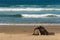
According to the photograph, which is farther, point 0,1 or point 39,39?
point 0,1

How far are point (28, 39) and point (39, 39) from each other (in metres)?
0.40

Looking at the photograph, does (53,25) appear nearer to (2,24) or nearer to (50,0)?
(2,24)

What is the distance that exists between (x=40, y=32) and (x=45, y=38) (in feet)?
3.73

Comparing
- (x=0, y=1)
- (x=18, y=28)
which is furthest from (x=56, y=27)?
(x=0, y=1)

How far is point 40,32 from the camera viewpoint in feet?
34.2

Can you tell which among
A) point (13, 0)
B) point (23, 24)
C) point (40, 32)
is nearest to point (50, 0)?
point (13, 0)

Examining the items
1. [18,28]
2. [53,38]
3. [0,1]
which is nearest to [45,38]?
[53,38]

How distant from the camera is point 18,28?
13.1 metres

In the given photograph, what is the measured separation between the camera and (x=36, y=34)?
34.1 feet

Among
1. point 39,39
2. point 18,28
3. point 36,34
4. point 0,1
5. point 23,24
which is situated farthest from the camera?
point 0,1

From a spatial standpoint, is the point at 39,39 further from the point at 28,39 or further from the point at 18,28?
the point at 18,28

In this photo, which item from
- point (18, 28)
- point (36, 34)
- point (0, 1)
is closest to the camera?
point (36, 34)

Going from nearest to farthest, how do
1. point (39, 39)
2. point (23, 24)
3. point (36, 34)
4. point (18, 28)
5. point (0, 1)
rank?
1. point (39, 39)
2. point (36, 34)
3. point (18, 28)
4. point (23, 24)
5. point (0, 1)

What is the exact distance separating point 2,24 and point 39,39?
5754 millimetres
